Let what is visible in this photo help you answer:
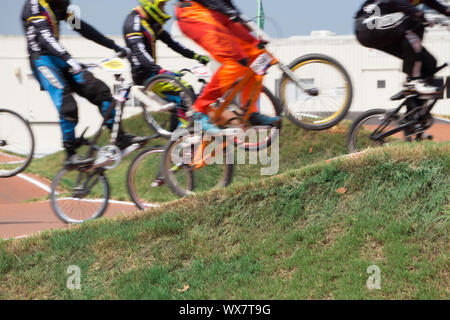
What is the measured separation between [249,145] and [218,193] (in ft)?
2.24

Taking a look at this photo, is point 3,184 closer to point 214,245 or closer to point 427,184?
point 214,245

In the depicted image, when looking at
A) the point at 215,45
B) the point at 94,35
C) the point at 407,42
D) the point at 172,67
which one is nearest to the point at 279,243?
the point at 215,45

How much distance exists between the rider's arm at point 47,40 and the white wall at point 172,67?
19187mm

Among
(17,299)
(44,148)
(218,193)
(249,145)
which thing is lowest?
(44,148)

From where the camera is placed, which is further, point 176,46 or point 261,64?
point 176,46

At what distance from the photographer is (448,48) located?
25891 millimetres

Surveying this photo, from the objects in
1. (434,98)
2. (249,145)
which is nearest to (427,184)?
(434,98)

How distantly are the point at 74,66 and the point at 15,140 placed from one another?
166 centimetres

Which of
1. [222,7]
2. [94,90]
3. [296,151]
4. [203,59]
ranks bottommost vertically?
[296,151]

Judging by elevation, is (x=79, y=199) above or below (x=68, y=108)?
below

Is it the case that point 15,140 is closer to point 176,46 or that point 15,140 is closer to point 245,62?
point 176,46

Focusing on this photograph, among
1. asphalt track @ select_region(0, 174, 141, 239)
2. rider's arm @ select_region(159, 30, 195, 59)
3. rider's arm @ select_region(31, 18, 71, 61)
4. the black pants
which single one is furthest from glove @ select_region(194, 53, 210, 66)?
asphalt track @ select_region(0, 174, 141, 239)

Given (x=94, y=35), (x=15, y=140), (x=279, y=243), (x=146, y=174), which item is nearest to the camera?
(x=279, y=243)

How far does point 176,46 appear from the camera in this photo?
6590 millimetres
